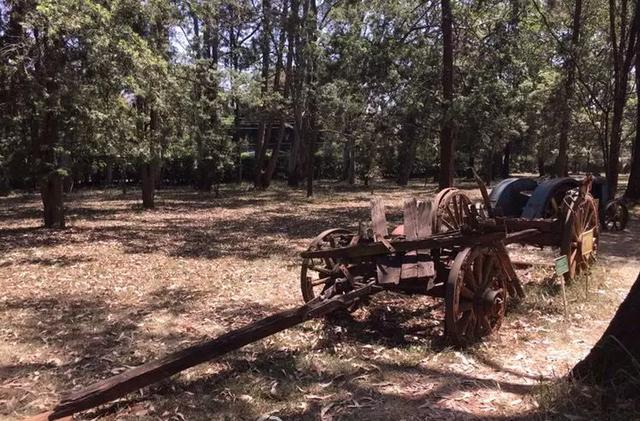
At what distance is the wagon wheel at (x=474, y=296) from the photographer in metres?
5.17

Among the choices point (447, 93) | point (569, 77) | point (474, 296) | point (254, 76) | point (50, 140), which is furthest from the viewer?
point (254, 76)

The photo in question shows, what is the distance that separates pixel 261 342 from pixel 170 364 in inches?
67.4

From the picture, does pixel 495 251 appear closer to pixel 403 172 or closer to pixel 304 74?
pixel 304 74

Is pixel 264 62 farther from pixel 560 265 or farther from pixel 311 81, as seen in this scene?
pixel 560 265

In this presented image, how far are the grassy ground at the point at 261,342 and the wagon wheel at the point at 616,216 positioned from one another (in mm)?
1722

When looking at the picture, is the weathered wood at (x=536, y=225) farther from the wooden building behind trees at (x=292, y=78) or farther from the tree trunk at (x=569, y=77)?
the tree trunk at (x=569, y=77)

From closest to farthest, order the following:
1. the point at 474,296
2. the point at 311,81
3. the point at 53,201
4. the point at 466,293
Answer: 1. the point at 466,293
2. the point at 474,296
3. the point at 53,201
4. the point at 311,81

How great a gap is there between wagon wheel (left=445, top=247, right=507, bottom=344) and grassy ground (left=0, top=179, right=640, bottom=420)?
178 millimetres

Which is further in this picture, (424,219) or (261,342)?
(424,219)

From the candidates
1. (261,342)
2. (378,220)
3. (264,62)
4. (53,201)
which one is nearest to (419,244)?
(378,220)

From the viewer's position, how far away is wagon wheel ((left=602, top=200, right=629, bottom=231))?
1318 cm

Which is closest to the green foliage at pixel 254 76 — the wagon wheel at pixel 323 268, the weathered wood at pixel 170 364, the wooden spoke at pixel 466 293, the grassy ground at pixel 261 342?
the grassy ground at pixel 261 342

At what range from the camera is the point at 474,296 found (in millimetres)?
5617

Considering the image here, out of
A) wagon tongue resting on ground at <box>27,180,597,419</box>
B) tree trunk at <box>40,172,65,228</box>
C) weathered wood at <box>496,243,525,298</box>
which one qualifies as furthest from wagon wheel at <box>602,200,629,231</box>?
tree trunk at <box>40,172,65,228</box>
